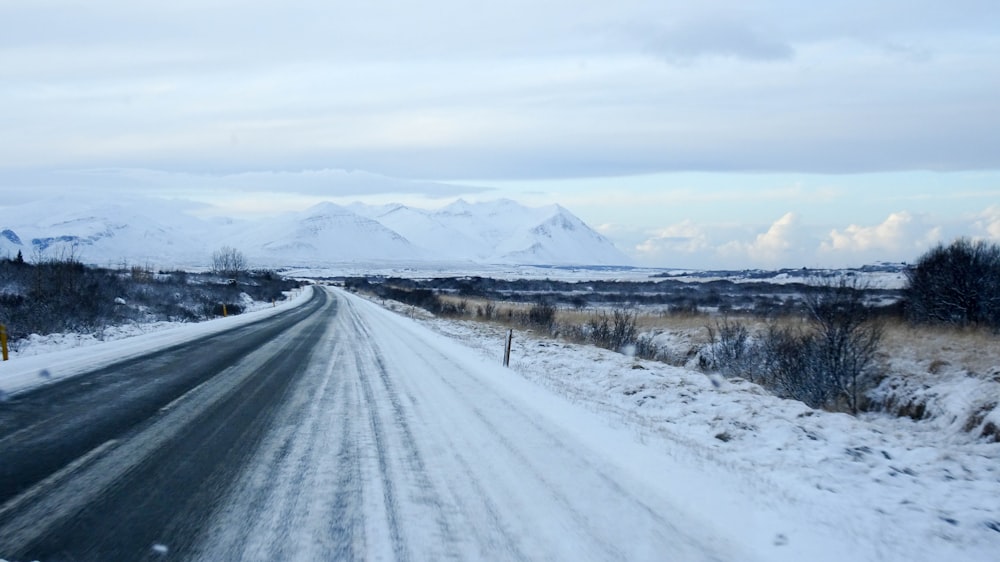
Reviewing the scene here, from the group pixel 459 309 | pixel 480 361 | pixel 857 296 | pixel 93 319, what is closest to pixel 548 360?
pixel 480 361

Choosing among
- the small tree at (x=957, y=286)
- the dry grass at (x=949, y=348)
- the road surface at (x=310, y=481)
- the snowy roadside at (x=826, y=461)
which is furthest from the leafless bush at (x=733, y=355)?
the road surface at (x=310, y=481)

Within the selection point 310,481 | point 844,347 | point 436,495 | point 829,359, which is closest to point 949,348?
point 844,347

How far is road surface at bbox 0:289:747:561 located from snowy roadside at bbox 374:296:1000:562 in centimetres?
112

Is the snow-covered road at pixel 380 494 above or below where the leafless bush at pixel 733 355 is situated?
above

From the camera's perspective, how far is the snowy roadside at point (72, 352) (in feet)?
35.9

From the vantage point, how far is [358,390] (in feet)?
36.3

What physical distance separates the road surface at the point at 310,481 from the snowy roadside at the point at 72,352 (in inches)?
29.3

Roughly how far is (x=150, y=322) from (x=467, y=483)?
24.4 m

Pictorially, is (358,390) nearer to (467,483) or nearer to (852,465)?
(467,483)

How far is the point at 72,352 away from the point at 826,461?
15.1 m

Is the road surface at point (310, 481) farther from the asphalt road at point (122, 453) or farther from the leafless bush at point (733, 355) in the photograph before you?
the leafless bush at point (733, 355)

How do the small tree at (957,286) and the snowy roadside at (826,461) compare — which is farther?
the small tree at (957,286)

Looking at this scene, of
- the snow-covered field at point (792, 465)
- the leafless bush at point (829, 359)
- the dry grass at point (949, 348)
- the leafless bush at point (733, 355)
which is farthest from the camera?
the leafless bush at point (733, 355)

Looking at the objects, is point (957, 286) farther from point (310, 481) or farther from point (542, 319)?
point (310, 481)
